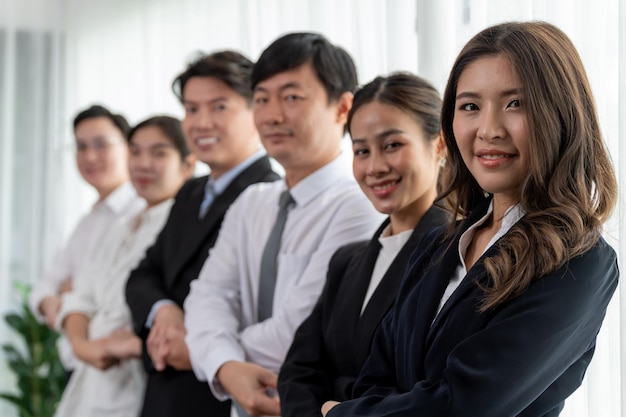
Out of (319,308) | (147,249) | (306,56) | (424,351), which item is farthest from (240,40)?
(424,351)

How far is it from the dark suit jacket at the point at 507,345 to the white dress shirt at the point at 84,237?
2.49 metres

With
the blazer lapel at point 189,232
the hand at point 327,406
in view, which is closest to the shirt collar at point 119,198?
the blazer lapel at point 189,232

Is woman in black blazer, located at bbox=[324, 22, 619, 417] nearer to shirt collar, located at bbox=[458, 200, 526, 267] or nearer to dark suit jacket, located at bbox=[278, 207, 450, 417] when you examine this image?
shirt collar, located at bbox=[458, 200, 526, 267]

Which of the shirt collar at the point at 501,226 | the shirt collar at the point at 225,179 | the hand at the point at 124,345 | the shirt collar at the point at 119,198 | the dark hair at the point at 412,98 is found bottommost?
the hand at the point at 124,345

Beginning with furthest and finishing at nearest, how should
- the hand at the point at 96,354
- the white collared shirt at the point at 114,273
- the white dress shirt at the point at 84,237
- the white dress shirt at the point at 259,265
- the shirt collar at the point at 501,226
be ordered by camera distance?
1. the white dress shirt at the point at 84,237
2. the white collared shirt at the point at 114,273
3. the hand at the point at 96,354
4. the white dress shirt at the point at 259,265
5. the shirt collar at the point at 501,226

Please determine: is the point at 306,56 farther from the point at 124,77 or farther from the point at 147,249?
the point at 124,77

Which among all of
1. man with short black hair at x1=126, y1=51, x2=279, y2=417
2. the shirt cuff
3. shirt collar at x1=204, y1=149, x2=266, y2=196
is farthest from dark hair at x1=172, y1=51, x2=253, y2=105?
the shirt cuff

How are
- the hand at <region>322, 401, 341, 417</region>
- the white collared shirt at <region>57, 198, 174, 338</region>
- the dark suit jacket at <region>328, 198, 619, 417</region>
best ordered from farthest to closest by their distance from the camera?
the white collared shirt at <region>57, 198, 174, 338</region>, the hand at <region>322, 401, 341, 417</region>, the dark suit jacket at <region>328, 198, 619, 417</region>

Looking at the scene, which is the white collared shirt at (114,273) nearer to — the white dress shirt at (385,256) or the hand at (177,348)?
the hand at (177,348)

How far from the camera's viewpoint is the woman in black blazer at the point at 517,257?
149 centimetres

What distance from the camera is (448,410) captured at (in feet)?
4.98

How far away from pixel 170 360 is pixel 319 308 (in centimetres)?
73

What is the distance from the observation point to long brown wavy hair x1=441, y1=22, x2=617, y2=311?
152 cm

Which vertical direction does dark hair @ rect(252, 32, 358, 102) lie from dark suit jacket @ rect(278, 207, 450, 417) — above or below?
above
